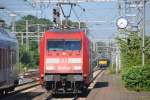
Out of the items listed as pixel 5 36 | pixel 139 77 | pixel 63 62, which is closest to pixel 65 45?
pixel 63 62

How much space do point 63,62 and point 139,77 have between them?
4962mm

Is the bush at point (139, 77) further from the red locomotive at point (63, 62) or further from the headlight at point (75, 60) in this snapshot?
the headlight at point (75, 60)

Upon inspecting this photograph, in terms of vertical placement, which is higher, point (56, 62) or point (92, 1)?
point (92, 1)

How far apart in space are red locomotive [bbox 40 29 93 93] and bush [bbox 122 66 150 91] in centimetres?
350

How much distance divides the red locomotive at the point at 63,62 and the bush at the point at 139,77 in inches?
138

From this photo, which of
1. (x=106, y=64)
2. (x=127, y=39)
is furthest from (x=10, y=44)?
(x=106, y=64)

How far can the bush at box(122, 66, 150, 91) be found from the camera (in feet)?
103

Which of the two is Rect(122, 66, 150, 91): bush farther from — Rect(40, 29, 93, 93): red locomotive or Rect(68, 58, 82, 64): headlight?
Rect(68, 58, 82, 64): headlight

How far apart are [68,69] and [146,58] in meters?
10.8

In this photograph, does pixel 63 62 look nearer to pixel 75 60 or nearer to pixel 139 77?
pixel 75 60

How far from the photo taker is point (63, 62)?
29.1 meters

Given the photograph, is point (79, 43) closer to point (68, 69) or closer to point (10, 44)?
point (68, 69)

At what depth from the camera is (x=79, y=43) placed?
95.7ft

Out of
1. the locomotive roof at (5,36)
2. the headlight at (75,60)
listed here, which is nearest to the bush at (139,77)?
the headlight at (75,60)
